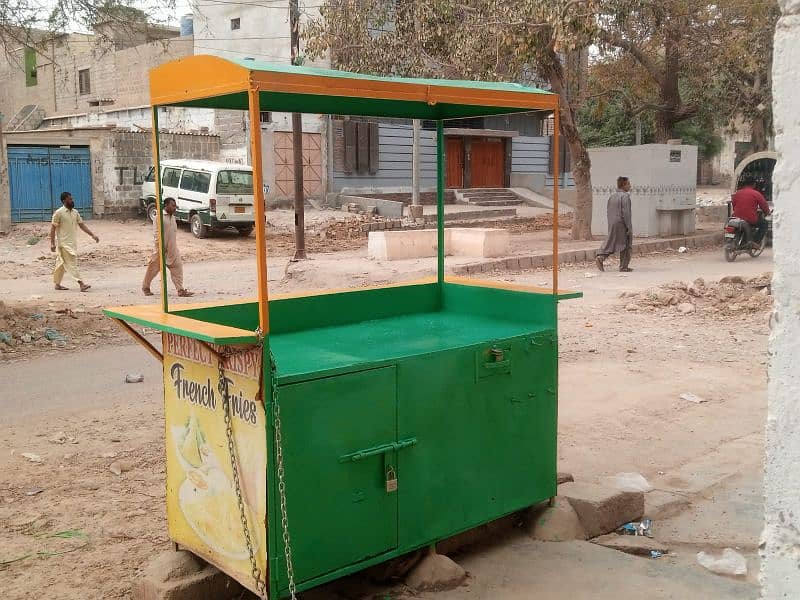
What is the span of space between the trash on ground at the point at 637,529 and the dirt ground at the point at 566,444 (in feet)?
0.19

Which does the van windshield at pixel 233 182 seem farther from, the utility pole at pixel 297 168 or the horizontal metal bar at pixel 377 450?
the horizontal metal bar at pixel 377 450

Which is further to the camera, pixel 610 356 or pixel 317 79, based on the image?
pixel 610 356

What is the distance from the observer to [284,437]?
10.2 ft

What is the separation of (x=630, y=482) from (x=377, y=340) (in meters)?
1.95

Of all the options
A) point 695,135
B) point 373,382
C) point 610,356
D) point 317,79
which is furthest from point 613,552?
point 695,135

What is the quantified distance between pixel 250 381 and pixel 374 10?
48.6 ft

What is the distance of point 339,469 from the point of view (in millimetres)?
3303

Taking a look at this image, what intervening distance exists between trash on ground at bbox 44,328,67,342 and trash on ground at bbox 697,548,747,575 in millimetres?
7370

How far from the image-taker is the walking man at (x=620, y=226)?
13875 mm

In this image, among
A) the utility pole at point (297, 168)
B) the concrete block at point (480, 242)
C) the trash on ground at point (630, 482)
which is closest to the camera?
the trash on ground at point (630, 482)

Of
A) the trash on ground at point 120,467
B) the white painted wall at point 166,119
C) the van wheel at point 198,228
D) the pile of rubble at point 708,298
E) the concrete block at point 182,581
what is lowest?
the trash on ground at point 120,467

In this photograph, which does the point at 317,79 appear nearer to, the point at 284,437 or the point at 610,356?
the point at 284,437

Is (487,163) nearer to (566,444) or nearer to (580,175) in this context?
(580,175)

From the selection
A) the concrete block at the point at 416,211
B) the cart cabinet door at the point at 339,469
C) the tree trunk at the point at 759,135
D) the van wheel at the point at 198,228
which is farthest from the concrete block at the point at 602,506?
the tree trunk at the point at 759,135
